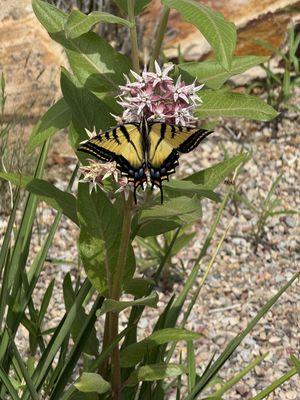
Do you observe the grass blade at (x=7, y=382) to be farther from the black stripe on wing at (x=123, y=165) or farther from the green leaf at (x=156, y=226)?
the black stripe on wing at (x=123, y=165)

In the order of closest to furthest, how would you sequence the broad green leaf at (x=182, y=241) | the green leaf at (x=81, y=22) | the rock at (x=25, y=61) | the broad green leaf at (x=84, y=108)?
the green leaf at (x=81, y=22), the broad green leaf at (x=84, y=108), the broad green leaf at (x=182, y=241), the rock at (x=25, y=61)

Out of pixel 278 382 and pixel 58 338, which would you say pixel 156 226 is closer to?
pixel 58 338

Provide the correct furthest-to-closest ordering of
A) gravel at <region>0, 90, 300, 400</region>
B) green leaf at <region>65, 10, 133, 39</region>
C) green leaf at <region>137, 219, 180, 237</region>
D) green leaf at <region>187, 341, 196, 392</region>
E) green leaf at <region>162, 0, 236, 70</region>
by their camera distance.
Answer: gravel at <region>0, 90, 300, 400</region>
green leaf at <region>187, 341, 196, 392</region>
green leaf at <region>137, 219, 180, 237</region>
green leaf at <region>65, 10, 133, 39</region>
green leaf at <region>162, 0, 236, 70</region>

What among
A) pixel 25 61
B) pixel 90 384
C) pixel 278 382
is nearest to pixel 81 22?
pixel 90 384

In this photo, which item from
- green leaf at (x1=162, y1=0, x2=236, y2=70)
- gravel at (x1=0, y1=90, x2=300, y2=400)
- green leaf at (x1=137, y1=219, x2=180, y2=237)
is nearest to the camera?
green leaf at (x1=162, y1=0, x2=236, y2=70)

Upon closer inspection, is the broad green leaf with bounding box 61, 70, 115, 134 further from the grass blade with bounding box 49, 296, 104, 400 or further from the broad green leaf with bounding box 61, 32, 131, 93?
the grass blade with bounding box 49, 296, 104, 400

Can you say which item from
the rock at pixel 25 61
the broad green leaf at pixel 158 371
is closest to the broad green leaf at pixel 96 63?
the broad green leaf at pixel 158 371

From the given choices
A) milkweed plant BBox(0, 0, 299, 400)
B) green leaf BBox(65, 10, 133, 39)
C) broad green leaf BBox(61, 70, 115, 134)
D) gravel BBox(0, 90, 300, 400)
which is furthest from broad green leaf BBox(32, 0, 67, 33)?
gravel BBox(0, 90, 300, 400)
